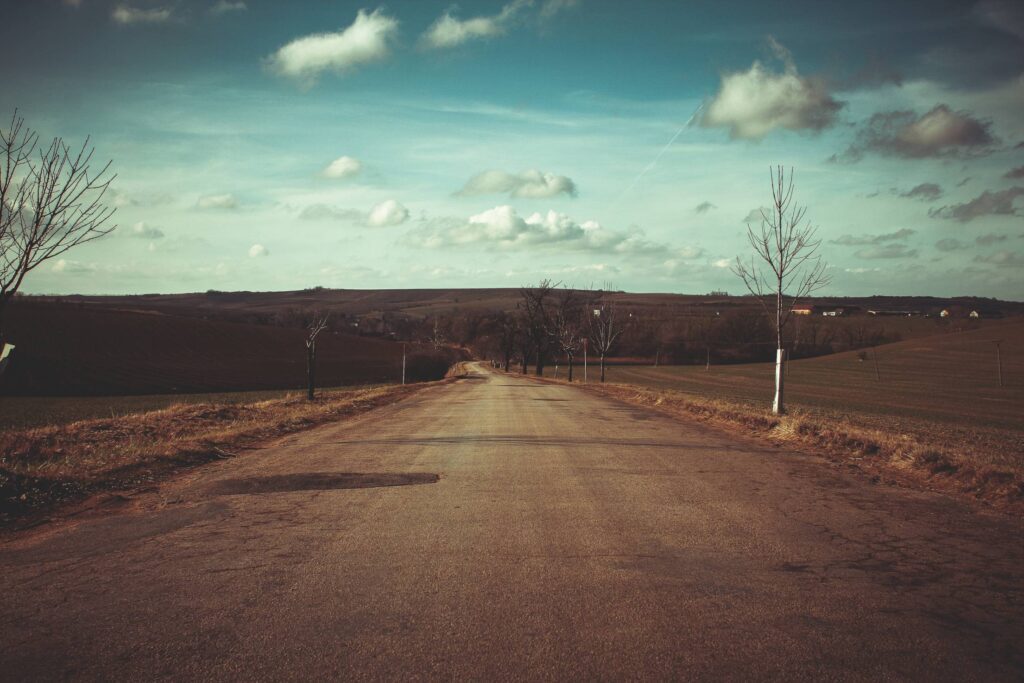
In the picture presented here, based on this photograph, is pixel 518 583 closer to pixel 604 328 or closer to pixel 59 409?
pixel 59 409

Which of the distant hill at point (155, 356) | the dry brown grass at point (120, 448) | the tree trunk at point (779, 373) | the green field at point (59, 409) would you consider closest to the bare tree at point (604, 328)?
the distant hill at point (155, 356)

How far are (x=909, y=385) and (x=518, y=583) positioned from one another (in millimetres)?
61028

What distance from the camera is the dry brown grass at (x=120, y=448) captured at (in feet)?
22.0

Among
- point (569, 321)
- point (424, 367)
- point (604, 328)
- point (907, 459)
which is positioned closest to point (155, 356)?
point (424, 367)

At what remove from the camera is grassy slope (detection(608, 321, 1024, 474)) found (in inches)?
1027

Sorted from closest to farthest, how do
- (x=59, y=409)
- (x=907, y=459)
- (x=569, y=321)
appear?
(x=907, y=459) < (x=59, y=409) < (x=569, y=321)

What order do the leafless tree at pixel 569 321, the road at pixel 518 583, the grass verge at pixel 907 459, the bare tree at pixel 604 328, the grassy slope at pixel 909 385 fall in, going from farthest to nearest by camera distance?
the leafless tree at pixel 569 321
the bare tree at pixel 604 328
the grassy slope at pixel 909 385
the grass verge at pixel 907 459
the road at pixel 518 583

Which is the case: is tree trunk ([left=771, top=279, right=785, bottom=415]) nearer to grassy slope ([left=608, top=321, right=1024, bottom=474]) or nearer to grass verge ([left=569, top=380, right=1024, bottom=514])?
grass verge ([left=569, top=380, right=1024, bottom=514])

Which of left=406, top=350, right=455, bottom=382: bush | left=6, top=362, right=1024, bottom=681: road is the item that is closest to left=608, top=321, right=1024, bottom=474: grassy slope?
left=6, top=362, right=1024, bottom=681: road

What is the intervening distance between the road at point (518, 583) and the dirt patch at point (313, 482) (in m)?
0.05

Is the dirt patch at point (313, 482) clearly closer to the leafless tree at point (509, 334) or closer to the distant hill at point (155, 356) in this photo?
the distant hill at point (155, 356)

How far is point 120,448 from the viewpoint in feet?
32.8

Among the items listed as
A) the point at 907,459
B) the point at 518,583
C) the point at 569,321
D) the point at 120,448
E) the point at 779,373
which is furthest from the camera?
the point at 569,321

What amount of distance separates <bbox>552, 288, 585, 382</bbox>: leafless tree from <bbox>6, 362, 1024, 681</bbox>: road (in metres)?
44.2
